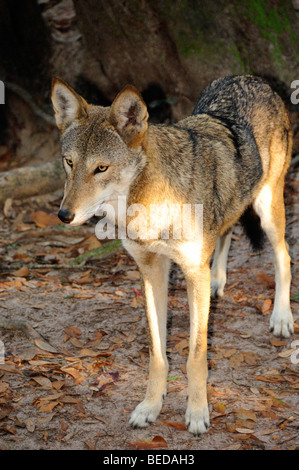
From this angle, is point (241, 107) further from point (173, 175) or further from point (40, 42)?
point (40, 42)

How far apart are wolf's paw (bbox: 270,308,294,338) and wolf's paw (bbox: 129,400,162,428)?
58.1 inches

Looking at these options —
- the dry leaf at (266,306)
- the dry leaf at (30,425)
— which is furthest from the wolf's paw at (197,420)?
the dry leaf at (266,306)

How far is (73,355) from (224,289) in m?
1.92

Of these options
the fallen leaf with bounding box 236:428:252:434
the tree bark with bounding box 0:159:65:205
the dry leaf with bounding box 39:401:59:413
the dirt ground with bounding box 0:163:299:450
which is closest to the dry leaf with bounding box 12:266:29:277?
the dirt ground with bounding box 0:163:299:450

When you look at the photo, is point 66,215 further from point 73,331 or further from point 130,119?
point 73,331

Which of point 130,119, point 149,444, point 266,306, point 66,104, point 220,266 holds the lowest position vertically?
point 149,444

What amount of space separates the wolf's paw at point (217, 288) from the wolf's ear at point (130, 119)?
2.47 metres

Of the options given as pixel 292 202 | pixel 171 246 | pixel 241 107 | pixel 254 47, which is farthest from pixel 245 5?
pixel 171 246

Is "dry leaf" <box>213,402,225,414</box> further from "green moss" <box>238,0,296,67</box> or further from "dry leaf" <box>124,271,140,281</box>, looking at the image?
"green moss" <box>238,0,296,67</box>

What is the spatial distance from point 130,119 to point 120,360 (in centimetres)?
203

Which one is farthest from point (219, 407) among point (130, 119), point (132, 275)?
point (132, 275)

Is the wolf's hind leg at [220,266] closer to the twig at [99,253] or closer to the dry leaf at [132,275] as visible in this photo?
the dry leaf at [132,275]

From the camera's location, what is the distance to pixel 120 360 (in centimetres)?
430

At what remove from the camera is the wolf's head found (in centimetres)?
315
